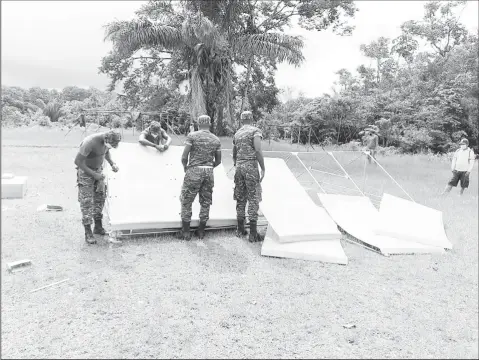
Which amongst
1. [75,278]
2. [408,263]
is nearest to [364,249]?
[408,263]

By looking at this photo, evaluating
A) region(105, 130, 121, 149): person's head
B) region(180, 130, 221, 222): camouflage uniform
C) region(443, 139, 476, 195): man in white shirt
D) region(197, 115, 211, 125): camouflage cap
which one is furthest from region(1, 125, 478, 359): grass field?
region(443, 139, 476, 195): man in white shirt

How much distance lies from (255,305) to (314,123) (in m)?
19.4

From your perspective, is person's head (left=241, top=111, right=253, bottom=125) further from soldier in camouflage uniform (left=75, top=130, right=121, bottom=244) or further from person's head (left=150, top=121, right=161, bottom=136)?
soldier in camouflage uniform (left=75, top=130, right=121, bottom=244)

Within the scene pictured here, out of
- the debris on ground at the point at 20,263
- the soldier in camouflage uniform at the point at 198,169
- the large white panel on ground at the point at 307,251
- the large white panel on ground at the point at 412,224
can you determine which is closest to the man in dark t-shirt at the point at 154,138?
the soldier in camouflage uniform at the point at 198,169

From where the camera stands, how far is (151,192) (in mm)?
4984

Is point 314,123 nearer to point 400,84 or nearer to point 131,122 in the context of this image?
point 400,84

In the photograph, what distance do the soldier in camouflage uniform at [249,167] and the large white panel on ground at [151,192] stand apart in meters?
0.41

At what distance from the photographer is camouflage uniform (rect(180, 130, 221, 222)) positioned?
4559 mm

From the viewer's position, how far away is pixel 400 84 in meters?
21.5

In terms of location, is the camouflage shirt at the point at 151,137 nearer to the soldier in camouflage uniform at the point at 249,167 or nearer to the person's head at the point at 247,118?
the soldier in camouflage uniform at the point at 249,167

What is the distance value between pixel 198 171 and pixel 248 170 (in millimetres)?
621

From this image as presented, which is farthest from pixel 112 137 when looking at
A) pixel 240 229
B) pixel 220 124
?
pixel 220 124

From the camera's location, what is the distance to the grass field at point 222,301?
2486mm

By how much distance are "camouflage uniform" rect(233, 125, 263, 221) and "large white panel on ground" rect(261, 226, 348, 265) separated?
532 millimetres
